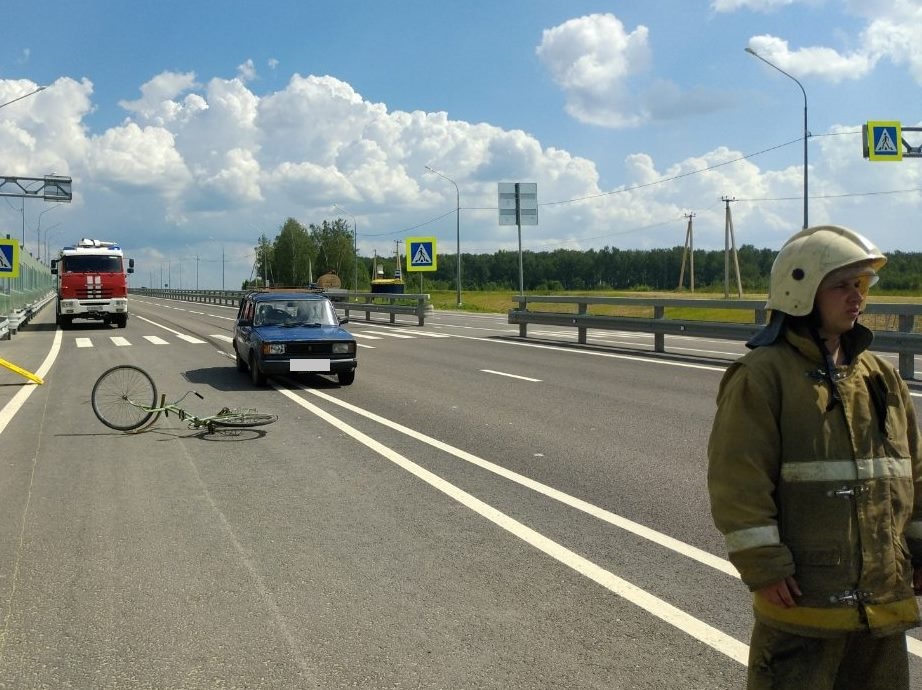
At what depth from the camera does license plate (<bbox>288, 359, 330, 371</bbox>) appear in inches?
564

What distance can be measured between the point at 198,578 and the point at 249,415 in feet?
17.7

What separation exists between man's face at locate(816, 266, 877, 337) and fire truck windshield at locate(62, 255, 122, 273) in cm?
3397

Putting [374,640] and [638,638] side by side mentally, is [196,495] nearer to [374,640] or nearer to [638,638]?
[374,640]

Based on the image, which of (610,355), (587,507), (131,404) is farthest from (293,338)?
(587,507)

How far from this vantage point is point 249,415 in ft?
34.3

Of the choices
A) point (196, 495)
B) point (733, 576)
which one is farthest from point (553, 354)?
point (733, 576)

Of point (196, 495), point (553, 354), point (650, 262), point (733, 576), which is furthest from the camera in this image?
point (650, 262)

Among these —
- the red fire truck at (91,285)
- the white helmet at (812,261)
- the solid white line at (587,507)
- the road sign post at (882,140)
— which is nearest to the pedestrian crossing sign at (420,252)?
the red fire truck at (91,285)

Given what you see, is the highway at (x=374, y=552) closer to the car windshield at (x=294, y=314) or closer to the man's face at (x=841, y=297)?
the man's face at (x=841, y=297)

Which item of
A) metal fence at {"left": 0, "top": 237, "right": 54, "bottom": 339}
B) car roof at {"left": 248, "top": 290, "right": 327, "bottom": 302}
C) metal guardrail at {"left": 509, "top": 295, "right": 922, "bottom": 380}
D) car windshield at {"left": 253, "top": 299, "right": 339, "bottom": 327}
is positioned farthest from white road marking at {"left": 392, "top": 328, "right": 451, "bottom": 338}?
metal fence at {"left": 0, "top": 237, "right": 54, "bottom": 339}

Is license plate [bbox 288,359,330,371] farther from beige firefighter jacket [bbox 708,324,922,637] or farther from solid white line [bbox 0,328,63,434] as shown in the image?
beige firefighter jacket [bbox 708,324,922,637]

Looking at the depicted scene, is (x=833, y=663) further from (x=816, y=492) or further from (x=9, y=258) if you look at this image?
(x=9, y=258)

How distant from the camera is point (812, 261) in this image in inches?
98.7

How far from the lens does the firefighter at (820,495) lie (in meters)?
2.39
